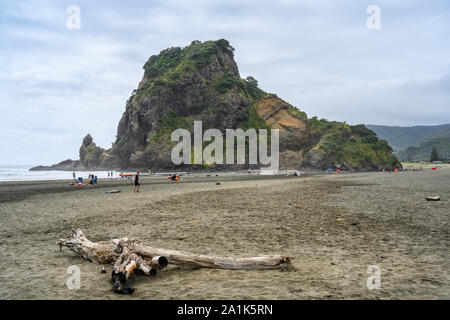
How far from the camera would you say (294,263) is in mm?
5977

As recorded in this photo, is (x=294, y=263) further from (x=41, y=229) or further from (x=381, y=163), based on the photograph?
(x=381, y=163)

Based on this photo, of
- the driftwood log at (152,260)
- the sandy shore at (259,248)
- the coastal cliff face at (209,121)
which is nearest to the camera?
the sandy shore at (259,248)

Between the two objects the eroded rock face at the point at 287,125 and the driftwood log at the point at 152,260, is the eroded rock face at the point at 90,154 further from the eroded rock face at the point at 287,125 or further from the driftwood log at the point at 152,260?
the driftwood log at the point at 152,260

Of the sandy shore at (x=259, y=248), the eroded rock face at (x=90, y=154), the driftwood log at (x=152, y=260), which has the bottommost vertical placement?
the sandy shore at (x=259, y=248)

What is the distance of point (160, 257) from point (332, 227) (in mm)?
6634

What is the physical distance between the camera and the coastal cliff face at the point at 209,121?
108500mm

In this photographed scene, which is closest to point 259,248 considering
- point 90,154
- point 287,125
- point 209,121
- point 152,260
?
point 152,260

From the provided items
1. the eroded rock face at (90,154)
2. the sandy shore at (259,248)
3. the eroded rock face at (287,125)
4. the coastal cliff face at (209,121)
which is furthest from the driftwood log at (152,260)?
the eroded rock face at (90,154)

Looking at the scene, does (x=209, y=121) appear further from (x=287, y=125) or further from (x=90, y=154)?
(x=90, y=154)

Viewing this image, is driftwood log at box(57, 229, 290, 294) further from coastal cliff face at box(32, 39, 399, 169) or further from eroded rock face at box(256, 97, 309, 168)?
eroded rock face at box(256, 97, 309, 168)

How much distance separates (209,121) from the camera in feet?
376

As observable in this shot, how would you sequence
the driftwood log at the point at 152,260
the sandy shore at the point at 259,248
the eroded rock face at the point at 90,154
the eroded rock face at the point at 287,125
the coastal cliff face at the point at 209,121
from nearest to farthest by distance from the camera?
the sandy shore at the point at 259,248 < the driftwood log at the point at 152,260 < the coastal cliff face at the point at 209,121 < the eroded rock face at the point at 287,125 < the eroded rock face at the point at 90,154

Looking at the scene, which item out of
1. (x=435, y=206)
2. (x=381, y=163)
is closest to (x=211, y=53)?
(x=381, y=163)

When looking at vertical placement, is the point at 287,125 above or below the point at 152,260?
above
